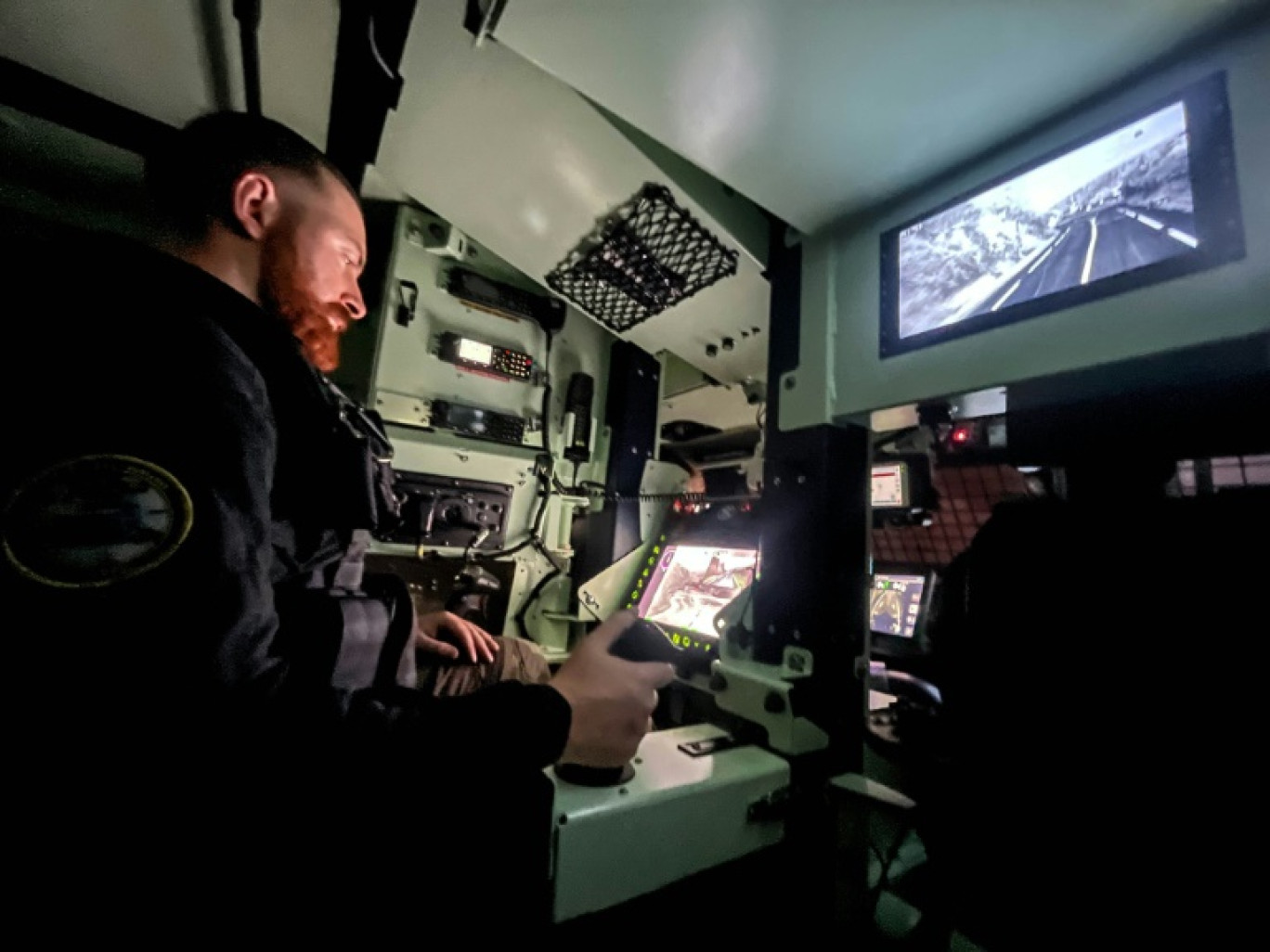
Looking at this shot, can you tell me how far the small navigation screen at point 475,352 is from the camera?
93.7 inches

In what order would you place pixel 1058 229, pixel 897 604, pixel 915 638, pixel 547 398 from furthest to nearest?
pixel 897 604 → pixel 915 638 → pixel 547 398 → pixel 1058 229

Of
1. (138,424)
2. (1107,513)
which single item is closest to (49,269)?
(138,424)

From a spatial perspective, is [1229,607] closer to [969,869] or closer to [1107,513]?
[1107,513]

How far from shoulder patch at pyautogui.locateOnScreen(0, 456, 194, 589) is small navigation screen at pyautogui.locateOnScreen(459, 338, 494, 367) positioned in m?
1.86

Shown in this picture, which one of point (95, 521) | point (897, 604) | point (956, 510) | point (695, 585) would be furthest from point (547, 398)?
point (956, 510)

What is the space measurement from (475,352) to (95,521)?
194 cm

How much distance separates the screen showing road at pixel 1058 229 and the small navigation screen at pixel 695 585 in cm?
91

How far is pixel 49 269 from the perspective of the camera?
0.70 metres

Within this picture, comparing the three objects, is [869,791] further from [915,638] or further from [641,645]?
[915,638]

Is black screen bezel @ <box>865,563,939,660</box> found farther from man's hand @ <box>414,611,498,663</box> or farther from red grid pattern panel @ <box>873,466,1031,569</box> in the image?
man's hand @ <box>414,611,498,663</box>

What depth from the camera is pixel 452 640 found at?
5.54 feet

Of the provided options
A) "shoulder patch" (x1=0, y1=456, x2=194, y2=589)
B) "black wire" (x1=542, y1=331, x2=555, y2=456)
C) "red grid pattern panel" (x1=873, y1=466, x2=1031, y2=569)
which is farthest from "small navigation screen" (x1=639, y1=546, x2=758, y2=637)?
"red grid pattern panel" (x1=873, y1=466, x2=1031, y2=569)

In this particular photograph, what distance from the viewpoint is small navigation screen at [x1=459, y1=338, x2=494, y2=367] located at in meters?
2.38

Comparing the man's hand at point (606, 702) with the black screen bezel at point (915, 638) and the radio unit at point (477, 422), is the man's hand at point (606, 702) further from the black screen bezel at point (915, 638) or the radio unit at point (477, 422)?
the black screen bezel at point (915, 638)
